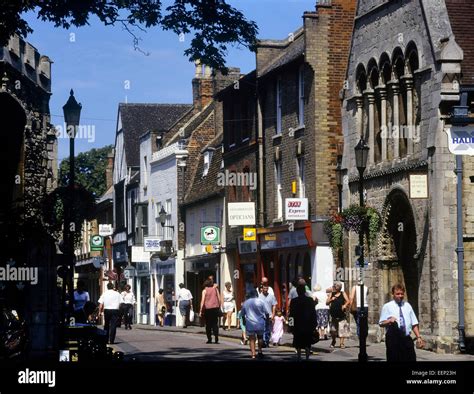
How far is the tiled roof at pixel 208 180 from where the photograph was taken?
55.6m

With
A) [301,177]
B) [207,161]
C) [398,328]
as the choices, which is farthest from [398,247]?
[207,161]

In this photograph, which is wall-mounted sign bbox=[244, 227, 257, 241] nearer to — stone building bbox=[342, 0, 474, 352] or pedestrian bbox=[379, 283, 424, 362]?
stone building bbox=[342, 0, 474, 352]

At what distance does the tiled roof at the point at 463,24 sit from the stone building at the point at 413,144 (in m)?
0.03

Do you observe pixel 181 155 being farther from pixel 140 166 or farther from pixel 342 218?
pixel 342 218

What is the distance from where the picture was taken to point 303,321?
26297mm

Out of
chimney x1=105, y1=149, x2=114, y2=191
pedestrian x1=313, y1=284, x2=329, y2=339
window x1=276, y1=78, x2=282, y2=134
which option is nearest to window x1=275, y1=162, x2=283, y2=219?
window x1=276, y1=78, x2=282, y2=134

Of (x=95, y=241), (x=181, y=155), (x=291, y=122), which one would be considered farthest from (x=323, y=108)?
(x=181, y=155)

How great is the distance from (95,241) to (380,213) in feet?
50.9

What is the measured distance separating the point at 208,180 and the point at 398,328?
1571 inches

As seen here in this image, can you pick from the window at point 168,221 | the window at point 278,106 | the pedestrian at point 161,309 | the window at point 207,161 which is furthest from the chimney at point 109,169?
the window at point 278,106

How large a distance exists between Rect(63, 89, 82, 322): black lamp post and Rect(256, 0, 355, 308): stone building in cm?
1914

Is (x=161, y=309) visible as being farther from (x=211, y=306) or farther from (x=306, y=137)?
(x=211, y=306)

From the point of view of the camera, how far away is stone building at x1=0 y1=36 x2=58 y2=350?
17.8 metres

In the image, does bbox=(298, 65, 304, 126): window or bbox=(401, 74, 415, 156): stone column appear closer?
bbox=(401, 74, 415, 156): stone column
